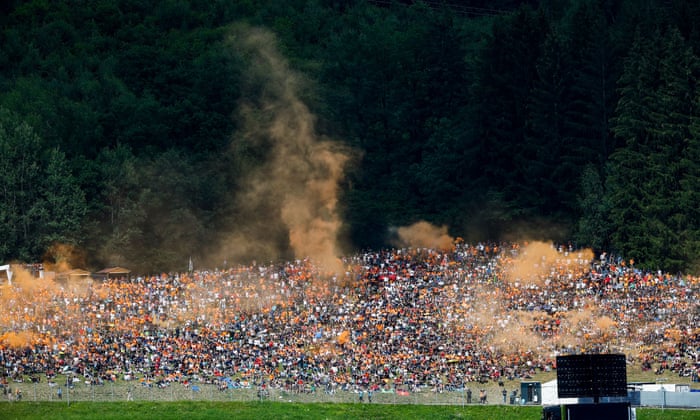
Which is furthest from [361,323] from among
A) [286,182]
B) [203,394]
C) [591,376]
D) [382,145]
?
[591,376]

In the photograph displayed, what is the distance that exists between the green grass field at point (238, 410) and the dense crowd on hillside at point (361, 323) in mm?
1840

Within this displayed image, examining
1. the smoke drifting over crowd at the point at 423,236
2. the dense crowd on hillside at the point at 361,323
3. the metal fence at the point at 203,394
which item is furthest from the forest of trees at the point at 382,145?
the metal fence at the point at 203,394

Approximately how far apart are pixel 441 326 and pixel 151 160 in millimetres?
29406

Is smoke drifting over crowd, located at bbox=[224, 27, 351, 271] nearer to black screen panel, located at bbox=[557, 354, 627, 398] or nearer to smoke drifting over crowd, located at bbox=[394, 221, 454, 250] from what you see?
smoke drifting over crowd, located at bbox=[394, 221, 454, 250]

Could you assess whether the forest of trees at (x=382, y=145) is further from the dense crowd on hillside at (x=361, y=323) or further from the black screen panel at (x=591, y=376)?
the black screen panel at (x=591, y=376)

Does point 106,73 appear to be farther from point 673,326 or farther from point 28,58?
point 673,326

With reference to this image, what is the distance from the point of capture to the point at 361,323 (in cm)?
8775

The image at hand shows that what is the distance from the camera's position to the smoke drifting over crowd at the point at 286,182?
105 meters

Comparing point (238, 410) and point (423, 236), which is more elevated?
point (423, 236)

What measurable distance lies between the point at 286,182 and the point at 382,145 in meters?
8.78

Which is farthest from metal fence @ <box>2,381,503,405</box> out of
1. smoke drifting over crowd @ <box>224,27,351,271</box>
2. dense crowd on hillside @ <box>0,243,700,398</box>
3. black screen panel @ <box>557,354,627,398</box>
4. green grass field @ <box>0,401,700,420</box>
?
smoke drifting over crowd @ <box>224,27,351,271</box>

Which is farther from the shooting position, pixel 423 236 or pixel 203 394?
pixel 423 236

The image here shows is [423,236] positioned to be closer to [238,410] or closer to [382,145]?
[382,145]

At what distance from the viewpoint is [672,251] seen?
9444cm
